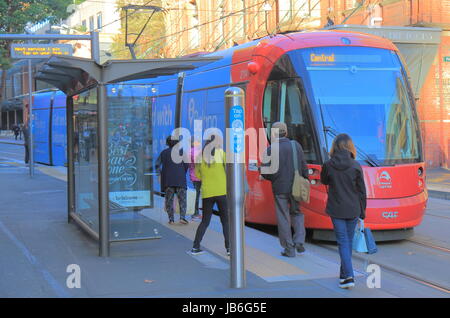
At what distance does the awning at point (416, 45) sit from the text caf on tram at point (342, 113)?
9473mm

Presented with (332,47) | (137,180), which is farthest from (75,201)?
(332,47)

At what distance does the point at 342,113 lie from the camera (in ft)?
32.4

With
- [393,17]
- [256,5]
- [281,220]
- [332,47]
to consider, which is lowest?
[281,220]

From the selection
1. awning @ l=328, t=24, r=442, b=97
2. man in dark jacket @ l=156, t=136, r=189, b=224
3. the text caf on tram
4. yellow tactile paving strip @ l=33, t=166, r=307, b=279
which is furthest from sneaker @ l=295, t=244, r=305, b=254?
awning @ l=328, t=24, r=442, b=97

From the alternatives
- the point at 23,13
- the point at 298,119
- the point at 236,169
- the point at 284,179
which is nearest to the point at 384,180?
the point at 298,119

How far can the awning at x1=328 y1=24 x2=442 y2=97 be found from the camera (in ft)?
65.2

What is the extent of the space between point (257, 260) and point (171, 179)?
10.9ft

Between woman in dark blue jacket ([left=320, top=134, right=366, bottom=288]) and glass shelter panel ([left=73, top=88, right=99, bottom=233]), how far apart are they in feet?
11.4

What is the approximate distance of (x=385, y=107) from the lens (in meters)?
10.1

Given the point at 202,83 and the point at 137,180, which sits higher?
the point at 202,83

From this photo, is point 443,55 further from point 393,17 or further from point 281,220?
point 281,220

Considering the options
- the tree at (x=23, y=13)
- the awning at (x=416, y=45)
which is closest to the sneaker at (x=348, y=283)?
the awning at (x=416, y=45)

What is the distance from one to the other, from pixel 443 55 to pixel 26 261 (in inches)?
704

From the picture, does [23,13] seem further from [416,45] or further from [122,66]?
[122,66]
